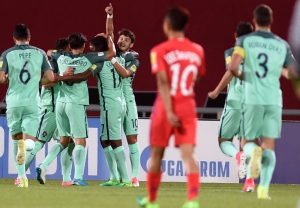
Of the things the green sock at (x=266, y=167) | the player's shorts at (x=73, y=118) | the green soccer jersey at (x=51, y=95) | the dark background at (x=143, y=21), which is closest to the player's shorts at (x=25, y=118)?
the player's shorts at (x=73, y=118)

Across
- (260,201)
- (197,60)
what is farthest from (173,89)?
(260,201)

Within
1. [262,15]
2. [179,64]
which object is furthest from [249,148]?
[179,64]

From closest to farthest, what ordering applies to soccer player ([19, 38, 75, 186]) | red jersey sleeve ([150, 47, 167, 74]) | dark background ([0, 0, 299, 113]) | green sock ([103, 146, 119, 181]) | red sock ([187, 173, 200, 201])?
1. red sock ([187, 173, 200, 201])
2. red jersey sleeve ([150, 47, 167, 74])
3. green sock ([103, 146, 119, 181])
4. soccer player ([19, 38, 75, 186])
5. dark background ([0, 0, 299, 113])

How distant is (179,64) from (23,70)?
165 inches

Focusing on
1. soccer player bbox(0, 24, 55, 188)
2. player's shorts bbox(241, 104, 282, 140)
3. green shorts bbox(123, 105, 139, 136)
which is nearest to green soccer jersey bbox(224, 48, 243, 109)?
green shorts bbox(123, 105, 139, 136)

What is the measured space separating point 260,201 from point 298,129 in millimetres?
5236

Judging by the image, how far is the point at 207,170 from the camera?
14250 millimetres

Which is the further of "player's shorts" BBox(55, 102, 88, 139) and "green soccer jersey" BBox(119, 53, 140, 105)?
"green soccer jersey" BBox(119, 53, 140, 105)

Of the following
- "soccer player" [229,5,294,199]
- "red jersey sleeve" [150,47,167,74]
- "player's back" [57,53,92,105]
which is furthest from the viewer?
"player's back" [57,53,92,105]

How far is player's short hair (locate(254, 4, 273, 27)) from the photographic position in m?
9.46

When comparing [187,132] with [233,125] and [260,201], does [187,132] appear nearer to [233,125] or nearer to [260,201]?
[260,201]

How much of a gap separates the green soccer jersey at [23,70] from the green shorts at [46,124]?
1.22 meters

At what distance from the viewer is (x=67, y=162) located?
492 inches

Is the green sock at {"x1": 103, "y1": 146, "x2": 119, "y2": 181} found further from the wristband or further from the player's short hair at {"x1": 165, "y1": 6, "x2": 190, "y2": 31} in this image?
the player's short hair at {"x1": 165, "y1": 6, "x2": 190, "y2": 31}
